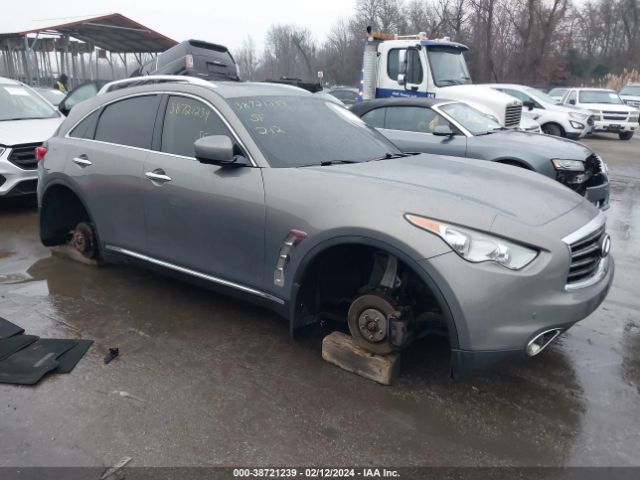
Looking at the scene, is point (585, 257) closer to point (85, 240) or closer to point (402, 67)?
point (85, 240)

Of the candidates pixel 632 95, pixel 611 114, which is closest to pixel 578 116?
pixel 611 114

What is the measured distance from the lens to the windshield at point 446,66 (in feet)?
35.8

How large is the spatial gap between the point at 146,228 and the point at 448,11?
46.3 m

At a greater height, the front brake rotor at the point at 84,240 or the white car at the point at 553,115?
the white car at the point at 553,115

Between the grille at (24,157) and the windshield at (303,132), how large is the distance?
434 centimetres

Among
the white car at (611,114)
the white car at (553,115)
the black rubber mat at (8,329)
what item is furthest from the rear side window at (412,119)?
the white car at (611,114)

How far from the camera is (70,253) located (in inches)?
203

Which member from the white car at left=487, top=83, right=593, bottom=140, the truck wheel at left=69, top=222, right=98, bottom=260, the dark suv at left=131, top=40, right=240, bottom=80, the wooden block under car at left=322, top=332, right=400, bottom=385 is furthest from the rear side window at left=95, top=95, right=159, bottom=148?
the white car at left=487, top=83, right=593, bottom=140

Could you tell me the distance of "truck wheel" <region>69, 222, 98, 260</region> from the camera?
492 cm

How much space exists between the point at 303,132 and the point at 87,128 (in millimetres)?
2082

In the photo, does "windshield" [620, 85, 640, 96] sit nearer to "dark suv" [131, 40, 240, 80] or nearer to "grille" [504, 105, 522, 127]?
"grille" [504, 105, 522, 127]

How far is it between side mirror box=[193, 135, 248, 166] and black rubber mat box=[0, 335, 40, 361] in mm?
1675

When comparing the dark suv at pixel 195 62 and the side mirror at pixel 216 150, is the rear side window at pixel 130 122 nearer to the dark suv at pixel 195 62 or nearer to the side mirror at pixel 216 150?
the side mirror at pixel 216 150

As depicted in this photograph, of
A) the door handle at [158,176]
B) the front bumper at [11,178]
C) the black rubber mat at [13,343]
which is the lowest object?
the black rubber mat at [13,343]
